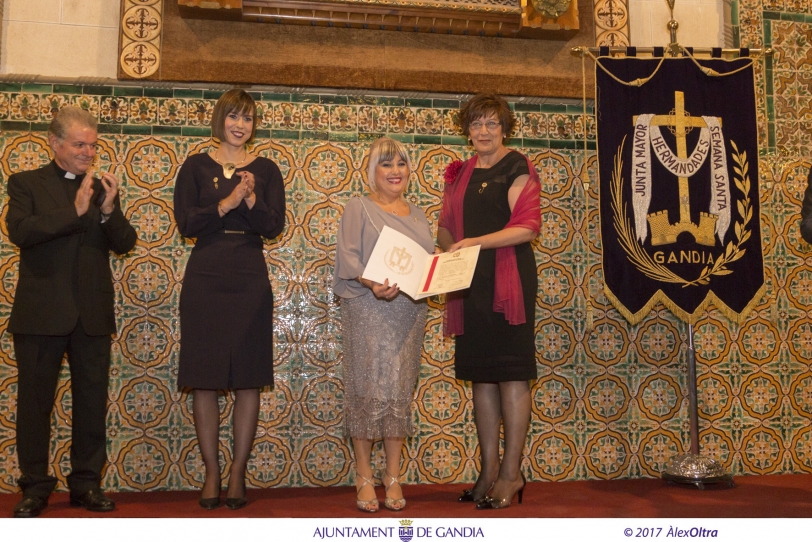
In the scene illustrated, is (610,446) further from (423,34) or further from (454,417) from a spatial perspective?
(423,34)

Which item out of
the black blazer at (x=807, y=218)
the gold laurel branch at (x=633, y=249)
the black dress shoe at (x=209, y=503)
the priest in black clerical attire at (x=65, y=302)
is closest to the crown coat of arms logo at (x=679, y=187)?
the gold laurel branch at (x=633, y=249)

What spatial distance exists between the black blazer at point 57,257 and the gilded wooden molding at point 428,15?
153cm

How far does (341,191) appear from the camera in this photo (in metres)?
4.67

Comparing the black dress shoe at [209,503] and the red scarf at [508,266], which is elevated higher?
the red scarf at [508,266]

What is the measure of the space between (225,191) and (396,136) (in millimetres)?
1343

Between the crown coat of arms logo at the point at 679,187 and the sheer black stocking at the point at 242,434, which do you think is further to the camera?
the crown coat of arms logo at the point at 679,187

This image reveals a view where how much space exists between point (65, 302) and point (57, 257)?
0.73 feet

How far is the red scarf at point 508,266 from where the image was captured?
11.9 feet

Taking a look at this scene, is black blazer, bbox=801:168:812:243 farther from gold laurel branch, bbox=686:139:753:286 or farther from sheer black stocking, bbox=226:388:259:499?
sheer black stocking, bbox=226:388:259:499

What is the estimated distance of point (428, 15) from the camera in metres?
4.76

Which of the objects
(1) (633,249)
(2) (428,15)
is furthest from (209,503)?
(2) (428,15)

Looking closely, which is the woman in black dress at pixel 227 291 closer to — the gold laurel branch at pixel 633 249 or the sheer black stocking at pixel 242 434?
the sheer black stocking at pixel 242 434

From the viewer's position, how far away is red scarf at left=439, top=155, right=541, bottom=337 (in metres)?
3.64

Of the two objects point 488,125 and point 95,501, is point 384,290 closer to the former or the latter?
point 488,125
